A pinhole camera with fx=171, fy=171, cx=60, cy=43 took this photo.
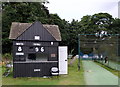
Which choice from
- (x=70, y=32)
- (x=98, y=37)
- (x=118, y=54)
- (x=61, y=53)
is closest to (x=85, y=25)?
(x=70, y=32)

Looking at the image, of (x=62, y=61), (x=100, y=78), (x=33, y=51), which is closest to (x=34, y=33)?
(x=33, y=51)

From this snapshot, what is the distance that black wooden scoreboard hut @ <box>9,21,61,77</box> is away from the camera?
27.1 ft

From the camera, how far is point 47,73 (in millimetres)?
8523

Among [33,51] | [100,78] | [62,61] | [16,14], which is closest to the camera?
[100,78]

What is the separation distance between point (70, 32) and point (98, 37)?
21.8ft

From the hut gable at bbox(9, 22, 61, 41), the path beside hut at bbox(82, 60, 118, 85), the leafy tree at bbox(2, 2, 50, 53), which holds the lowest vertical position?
the path beside hut at bbox(82, 60, 118, 85)

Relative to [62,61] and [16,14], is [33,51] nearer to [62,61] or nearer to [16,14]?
[62,61]

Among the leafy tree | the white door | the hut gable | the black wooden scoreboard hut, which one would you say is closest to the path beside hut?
the white door

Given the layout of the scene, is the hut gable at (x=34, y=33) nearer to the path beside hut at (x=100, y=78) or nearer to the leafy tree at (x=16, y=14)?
the path beside hut at (x=100, y=78)

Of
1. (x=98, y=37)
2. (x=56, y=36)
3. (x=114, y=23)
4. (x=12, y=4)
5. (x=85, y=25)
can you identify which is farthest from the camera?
(x=85, y=25)

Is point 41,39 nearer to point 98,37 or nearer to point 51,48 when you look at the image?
point 51,48

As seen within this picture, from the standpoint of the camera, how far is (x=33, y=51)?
848 cm

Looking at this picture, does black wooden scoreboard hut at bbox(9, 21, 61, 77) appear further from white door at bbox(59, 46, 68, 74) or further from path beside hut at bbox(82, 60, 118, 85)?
path beside hut at bbox(82, 60, 118, 85)

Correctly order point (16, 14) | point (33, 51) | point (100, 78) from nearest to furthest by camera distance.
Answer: point (100, 78), point (33, 51), point (16, 14)
